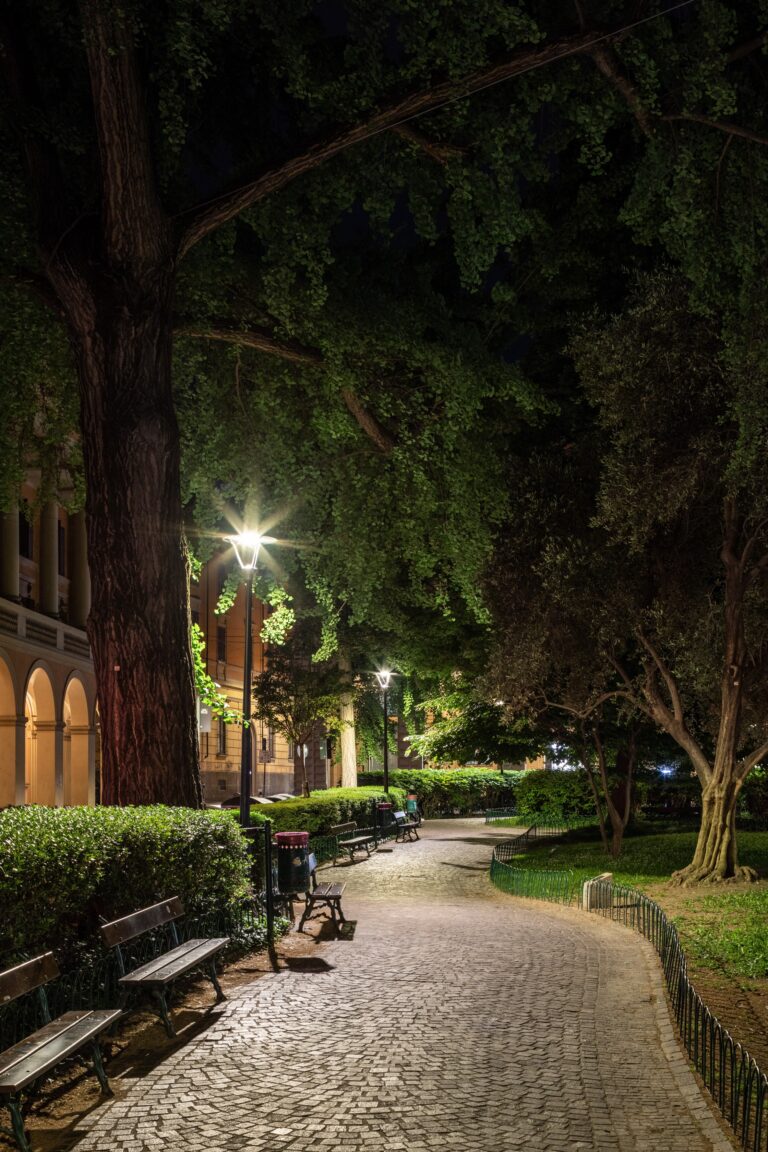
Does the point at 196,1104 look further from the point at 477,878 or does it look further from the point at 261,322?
the point at 477,878

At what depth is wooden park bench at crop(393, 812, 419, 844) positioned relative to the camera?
2942 cm

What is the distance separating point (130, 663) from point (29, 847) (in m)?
4.23

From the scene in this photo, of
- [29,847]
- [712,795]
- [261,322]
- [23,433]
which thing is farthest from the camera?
[712,795]

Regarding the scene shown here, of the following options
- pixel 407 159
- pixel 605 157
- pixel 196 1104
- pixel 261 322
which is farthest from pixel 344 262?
pixel 196 1104

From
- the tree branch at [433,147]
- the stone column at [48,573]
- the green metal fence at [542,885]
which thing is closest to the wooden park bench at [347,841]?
the green metal fence at [542,885]

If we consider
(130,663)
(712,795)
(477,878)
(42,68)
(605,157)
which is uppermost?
(42,68)

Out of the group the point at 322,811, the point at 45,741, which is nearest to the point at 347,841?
the point at 322,811

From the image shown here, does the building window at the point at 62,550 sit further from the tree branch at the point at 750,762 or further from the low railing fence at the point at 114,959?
the low railing fence at the point at 114,959

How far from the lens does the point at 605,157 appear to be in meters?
12.5

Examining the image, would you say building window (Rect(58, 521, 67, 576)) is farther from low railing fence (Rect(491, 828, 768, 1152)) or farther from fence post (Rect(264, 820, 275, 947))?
fence post (Rect(264, 820, 275, 947))

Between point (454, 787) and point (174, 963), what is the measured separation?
3825cm

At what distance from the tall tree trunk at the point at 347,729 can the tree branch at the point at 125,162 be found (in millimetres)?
25815

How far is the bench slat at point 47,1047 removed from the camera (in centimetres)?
500

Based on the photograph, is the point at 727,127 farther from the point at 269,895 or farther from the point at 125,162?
the point at 269,895
